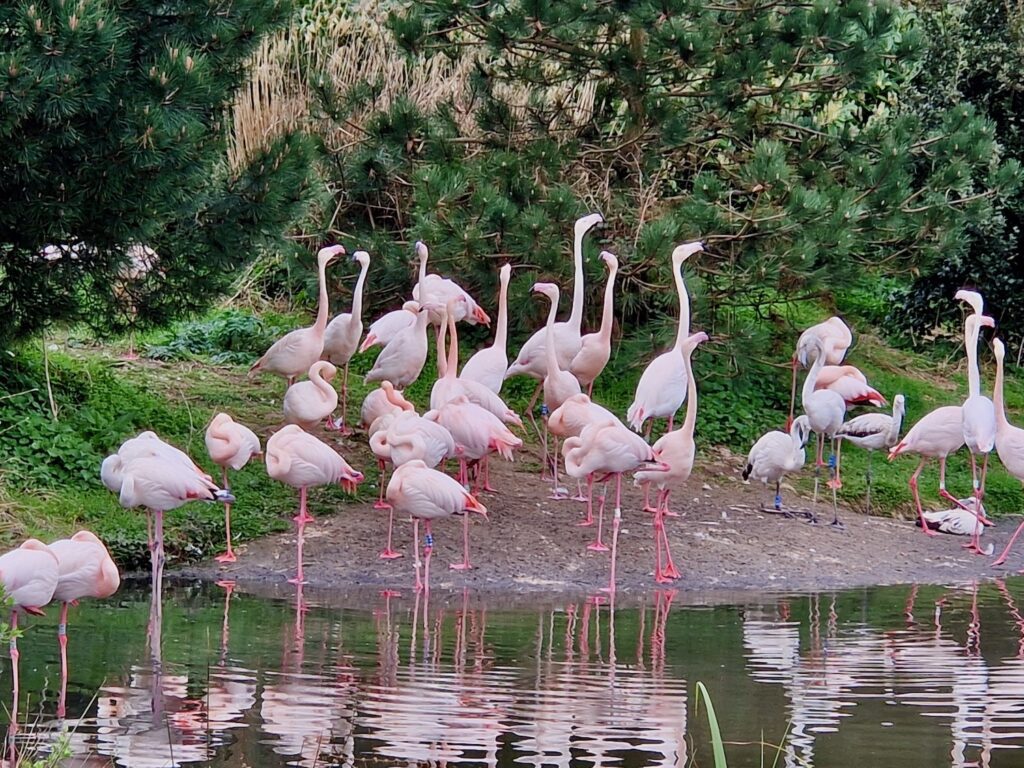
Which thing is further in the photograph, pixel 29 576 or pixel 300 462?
pixel 300 462

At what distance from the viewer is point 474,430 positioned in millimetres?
9883

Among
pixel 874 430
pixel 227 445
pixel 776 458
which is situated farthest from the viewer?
pixel 874 430

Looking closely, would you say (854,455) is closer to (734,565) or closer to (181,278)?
(734,565)

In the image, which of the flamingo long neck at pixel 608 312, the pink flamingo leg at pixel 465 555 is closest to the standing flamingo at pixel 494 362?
the flamingo long neck at pixel 608 312

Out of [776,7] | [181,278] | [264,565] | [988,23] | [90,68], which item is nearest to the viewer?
[90,68]

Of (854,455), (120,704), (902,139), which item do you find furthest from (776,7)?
(120,704)

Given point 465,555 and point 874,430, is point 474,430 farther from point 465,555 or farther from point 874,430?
point 874,430

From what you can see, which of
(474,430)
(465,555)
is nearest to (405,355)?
(474,430)

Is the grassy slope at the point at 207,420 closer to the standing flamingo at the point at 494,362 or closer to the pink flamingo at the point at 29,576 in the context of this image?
the standing flamingo at the point at 494,362

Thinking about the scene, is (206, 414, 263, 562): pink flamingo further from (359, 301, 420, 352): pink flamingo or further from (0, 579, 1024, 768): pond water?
(359, 301, 420, 352): pink flamingo

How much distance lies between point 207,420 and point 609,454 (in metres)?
3.72

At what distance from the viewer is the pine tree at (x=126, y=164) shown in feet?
27.8

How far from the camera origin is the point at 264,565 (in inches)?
373

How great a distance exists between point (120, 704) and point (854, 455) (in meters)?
8.33
